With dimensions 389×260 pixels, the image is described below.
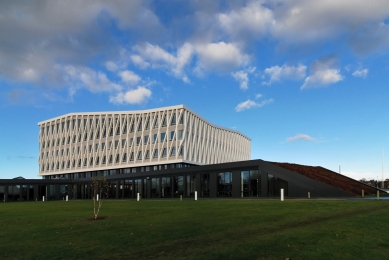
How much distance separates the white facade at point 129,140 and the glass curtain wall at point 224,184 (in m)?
19.5

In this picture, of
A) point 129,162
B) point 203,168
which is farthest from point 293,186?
point 129,162

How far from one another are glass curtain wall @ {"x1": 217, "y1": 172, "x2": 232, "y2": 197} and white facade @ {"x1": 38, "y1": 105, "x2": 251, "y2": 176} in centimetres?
1954

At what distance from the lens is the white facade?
74.3 metres

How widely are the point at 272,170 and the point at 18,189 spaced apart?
60.3m

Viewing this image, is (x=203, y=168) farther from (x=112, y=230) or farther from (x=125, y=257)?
(x=125, y=257)

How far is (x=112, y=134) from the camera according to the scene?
86562mm

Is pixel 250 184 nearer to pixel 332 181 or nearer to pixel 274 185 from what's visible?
pixel 274 185

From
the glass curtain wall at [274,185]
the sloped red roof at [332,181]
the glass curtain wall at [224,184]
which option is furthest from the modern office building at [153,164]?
the sloped red roof at [332,181]

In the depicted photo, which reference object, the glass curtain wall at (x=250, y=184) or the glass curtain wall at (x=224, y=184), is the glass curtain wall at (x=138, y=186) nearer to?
the glass curtain wall at (x=224, y=184)

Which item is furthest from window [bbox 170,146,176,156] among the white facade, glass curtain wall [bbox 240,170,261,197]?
glass curtain wall [bbox 240,170,261,197]

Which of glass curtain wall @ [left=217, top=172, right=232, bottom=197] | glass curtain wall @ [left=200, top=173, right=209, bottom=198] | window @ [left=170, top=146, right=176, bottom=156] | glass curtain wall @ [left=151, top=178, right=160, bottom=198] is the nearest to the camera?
glass curtain wall @ [left=217, top=172, right=232, bottom=197]

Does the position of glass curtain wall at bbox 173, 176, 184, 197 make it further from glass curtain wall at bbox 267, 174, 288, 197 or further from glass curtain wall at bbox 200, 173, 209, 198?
glass curtain wall at bbox 267, 174, 288, 197

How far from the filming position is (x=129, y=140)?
270 ft

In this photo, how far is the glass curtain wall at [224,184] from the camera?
5159 cm
